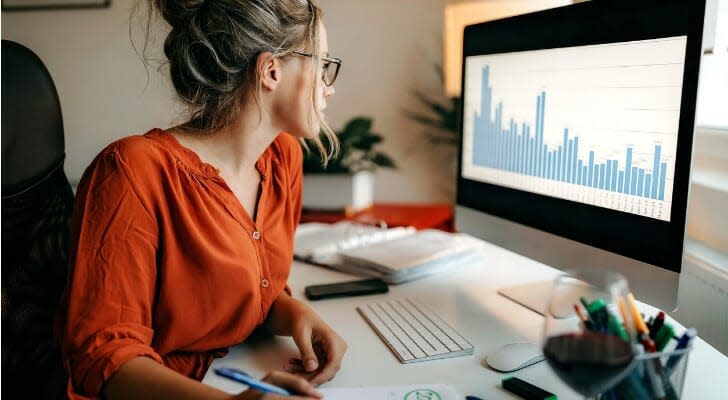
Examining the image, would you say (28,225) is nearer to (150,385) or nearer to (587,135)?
(150,385)

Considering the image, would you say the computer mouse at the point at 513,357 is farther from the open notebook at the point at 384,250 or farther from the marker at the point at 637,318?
the open notebook at the point at 384,250

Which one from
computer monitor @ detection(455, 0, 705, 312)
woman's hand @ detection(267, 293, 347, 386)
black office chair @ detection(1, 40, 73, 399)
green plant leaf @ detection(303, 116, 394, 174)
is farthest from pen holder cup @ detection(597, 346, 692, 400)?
green plant leaf @ detection(303, 116, 394, 174)

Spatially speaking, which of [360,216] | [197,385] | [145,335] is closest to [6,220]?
[145,335]

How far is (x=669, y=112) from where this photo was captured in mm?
848

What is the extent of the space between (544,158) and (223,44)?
23.0 inches

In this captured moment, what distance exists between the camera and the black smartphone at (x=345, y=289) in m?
1.16

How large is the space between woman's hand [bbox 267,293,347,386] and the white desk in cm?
2

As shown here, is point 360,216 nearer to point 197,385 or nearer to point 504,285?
point 504,285

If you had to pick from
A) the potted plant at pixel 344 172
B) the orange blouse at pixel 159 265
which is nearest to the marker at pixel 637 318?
the orange blouse at pixel 159 265

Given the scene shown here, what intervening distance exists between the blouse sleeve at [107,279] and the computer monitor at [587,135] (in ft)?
2.19

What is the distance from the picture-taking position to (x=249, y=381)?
612 mm

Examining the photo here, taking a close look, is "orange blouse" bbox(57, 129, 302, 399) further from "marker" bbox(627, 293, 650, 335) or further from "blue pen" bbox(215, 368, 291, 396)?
"marker" bbox(627, 293, 650, 335)

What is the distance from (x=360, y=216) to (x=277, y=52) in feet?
3.89

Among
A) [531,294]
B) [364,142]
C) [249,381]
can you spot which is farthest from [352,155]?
[249,381]
